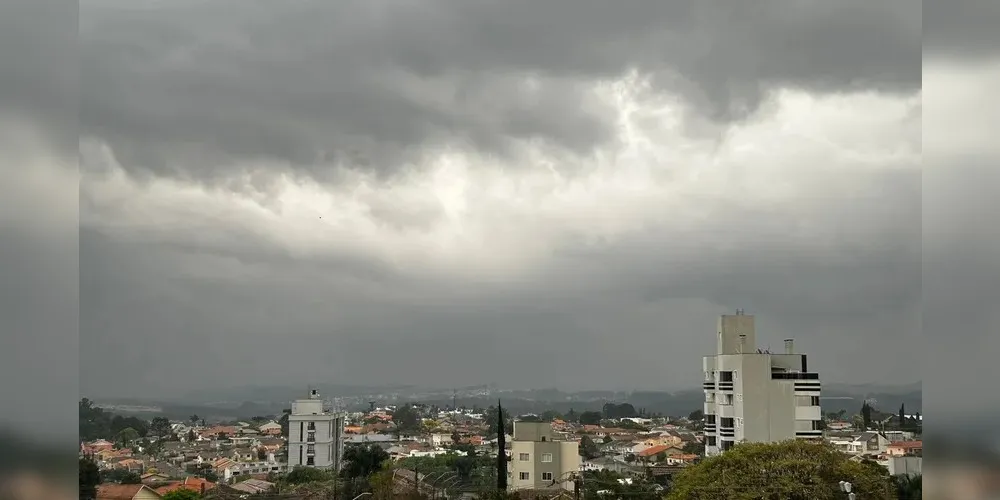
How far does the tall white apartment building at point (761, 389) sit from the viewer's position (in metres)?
11.6

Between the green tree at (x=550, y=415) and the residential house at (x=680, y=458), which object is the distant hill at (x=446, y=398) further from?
the residential house at (x=680, y=458)

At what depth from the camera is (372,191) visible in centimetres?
1503

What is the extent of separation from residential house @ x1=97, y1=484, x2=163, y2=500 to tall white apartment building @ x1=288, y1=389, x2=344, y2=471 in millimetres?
2997

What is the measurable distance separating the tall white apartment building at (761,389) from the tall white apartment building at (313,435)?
6402mm

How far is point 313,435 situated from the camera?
13.6 m

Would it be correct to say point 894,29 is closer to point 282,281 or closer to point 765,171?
point 765,171

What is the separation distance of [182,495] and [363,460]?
11.1ft

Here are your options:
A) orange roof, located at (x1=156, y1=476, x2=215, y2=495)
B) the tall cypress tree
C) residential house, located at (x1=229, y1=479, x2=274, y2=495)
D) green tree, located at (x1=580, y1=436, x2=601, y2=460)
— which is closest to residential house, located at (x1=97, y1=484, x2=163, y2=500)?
orange roof, located at (x1=156, y1=476, x2=215, y2=495)

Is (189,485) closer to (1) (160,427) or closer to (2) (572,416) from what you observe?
(1) (160,427)

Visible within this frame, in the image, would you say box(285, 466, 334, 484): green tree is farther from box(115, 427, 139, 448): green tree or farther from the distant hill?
box(115, 427, 139, 448): green tree

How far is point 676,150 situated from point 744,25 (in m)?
3.17

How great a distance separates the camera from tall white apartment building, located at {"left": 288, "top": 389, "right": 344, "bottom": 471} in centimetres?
1342

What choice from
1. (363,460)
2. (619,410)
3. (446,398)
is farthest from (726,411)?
(363,460)

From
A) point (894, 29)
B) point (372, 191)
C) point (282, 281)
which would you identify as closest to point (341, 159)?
point (372, 191)
